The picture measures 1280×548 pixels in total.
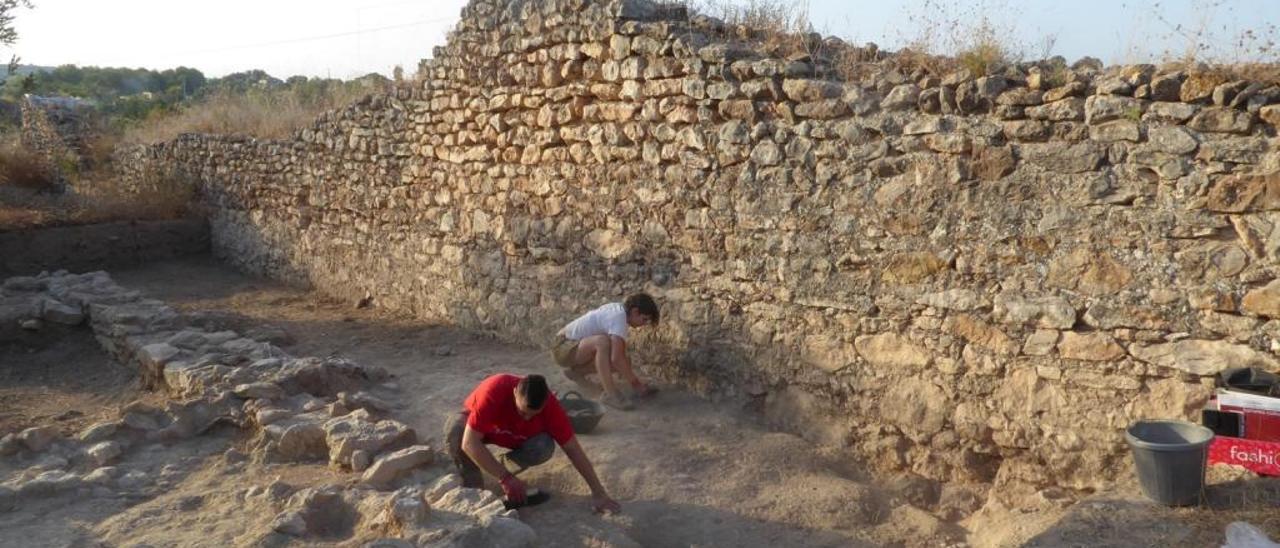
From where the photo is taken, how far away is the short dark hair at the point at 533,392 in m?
4.84

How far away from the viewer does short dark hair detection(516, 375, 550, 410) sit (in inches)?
191

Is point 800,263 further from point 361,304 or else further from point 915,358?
point 361,304

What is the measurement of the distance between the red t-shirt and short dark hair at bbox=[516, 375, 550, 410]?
117 millimetres

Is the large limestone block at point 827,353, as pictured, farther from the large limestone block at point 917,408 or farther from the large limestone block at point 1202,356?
the large limestone block at point 1202,356

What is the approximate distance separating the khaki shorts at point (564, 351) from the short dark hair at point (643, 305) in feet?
1.67

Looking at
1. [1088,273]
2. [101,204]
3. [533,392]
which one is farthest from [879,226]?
[101,204]

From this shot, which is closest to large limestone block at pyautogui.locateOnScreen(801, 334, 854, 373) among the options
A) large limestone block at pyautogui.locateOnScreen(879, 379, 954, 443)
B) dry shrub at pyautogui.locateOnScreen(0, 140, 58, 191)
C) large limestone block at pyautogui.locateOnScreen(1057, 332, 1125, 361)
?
large limestone block at pyautogui.locateOnScreen(879, 379, 954, 443)

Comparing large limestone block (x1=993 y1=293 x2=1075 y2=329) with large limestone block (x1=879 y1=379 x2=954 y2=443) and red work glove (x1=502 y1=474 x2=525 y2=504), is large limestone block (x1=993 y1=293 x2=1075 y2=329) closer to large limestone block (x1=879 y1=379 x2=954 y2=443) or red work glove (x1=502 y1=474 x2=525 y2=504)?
large limestone block (x1=879 y1=379 x2=954 y2=443)

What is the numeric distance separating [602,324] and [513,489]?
1.69 meters

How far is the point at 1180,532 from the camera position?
4.09m

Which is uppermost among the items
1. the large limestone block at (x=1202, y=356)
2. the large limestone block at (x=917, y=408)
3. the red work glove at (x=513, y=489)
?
the large limestone block at (x=1202, y=356)

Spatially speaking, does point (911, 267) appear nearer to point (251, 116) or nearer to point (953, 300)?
point (953, 300)

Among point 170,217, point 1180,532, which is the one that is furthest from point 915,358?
point 170,217

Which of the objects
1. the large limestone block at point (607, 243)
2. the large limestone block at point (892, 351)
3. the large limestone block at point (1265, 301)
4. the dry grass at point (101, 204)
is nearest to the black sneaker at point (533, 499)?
the large limestone block at point (892, 351)
